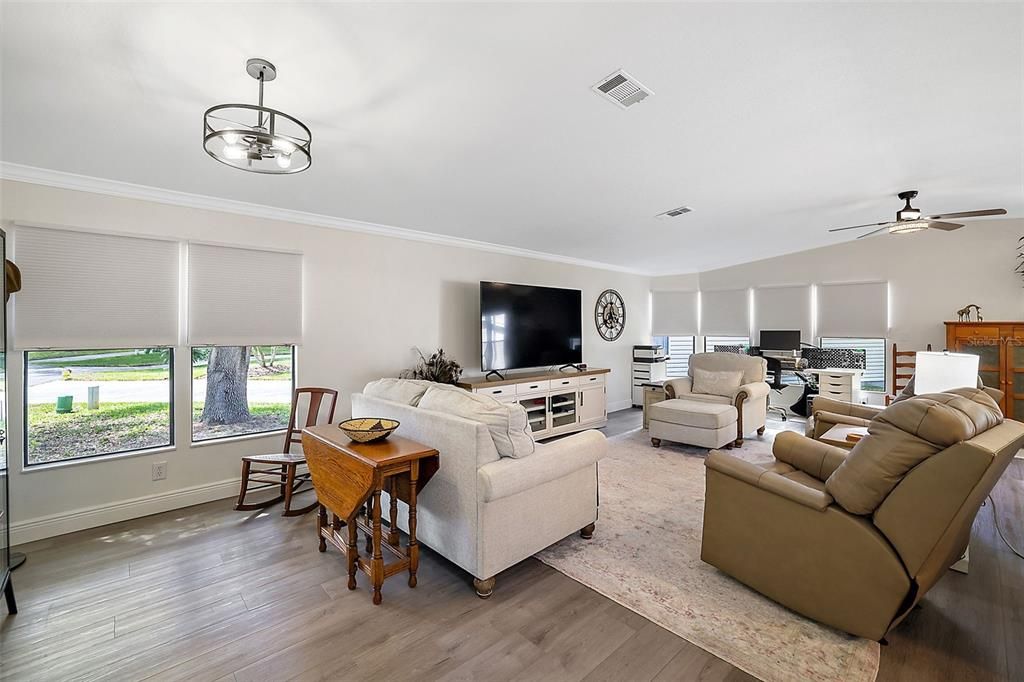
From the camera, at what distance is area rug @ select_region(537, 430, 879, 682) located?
172 cm

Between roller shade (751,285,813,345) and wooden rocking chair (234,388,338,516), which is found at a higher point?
roller shade (751,285,813,345)

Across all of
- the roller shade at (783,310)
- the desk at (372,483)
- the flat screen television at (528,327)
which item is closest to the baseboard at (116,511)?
the desk at (372,483)

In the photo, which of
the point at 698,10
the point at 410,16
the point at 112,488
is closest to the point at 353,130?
the point at 410,16

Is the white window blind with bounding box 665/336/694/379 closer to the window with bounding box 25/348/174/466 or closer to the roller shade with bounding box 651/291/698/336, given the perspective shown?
the roller shade with bounding box 651/291/698/336

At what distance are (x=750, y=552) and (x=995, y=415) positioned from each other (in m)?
1.15

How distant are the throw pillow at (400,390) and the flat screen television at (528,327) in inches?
72.4

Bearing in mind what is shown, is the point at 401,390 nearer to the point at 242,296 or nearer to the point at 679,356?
the point at 242,296

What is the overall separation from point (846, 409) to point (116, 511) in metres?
5.63

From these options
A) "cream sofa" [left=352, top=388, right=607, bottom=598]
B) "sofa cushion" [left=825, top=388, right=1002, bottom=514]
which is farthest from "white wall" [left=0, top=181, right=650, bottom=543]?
"sofa cushion" [left=825, top=388, right=1002, bottom=514]

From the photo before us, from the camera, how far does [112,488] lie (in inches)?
117

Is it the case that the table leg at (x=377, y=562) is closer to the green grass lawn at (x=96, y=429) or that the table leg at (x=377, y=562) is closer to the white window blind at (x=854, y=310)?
the green grass lawn at (x=96, y=429)

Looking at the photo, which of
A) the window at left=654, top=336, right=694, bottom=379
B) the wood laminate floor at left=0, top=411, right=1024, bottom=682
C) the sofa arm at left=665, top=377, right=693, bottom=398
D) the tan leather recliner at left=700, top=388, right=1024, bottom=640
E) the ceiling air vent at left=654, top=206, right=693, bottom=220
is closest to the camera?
the tan leather recliner at left=700, top=388, right=1024, bottom=640

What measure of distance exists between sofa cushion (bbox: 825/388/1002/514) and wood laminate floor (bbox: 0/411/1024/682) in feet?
2.16

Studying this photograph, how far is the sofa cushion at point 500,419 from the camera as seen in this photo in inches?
88.6
